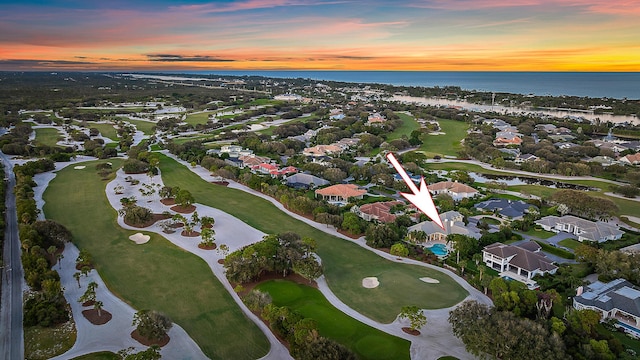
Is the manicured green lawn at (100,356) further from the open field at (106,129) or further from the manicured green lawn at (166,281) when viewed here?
the open field at (106,129)

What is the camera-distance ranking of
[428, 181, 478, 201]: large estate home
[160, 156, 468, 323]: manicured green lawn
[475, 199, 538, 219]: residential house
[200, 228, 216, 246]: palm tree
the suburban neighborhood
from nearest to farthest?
the suburban neighborhood → [160, 156, 468, 323]: manicured green lawn → [200, 228, 216, 246]: palm tree → [475, 199, 538, 219]: residential house → [428, 181, 478, 201]: large estate home

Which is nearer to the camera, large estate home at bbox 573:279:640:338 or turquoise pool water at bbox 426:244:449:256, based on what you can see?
large estate home at bbox 573:279:640:338

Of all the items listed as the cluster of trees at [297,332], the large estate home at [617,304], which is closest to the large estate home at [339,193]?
the cluster of trees at [297,332]

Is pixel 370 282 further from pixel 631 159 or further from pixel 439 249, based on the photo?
pixel 631 159

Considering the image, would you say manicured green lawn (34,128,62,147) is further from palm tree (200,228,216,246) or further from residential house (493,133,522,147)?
residential house (493,133,522,147)

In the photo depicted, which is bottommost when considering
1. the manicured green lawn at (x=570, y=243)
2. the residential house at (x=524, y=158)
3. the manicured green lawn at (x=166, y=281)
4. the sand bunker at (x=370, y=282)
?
the manicured green lawn at (x=166, y=281)

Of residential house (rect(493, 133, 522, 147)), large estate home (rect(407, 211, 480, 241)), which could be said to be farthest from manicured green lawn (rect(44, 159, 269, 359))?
residential house (rect(493, 133, 522, 147))
